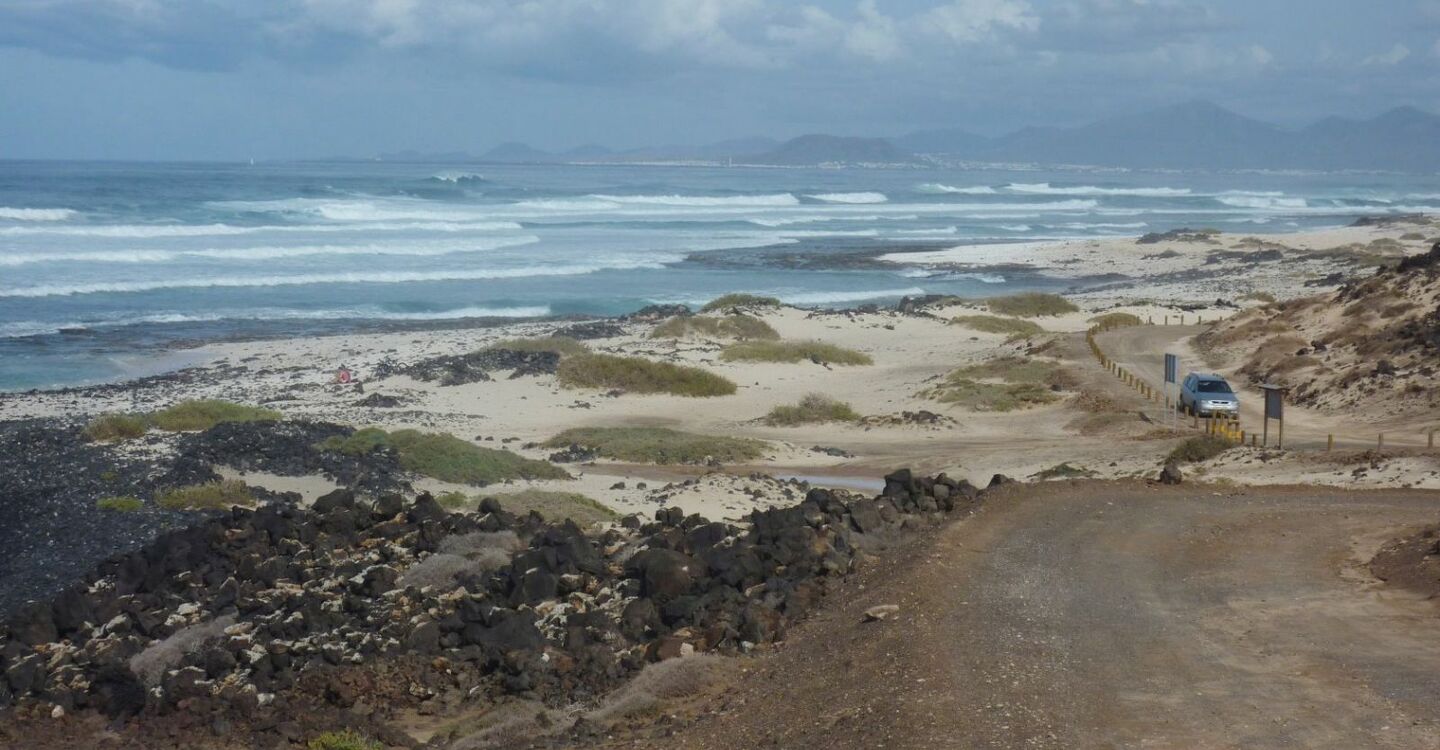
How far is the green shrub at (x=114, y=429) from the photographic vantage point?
25766 millimetres

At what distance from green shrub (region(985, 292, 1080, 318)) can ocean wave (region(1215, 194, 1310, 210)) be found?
110 m

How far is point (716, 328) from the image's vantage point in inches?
1802

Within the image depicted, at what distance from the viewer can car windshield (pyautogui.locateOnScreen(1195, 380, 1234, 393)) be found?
2989cm

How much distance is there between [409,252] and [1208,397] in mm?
54299

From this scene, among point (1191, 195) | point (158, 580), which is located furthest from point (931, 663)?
point (1191, 195)

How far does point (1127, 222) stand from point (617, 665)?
120 m

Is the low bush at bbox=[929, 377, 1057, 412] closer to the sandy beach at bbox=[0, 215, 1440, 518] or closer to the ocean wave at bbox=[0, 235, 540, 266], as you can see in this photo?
the sandy beach at bbox=[0, 215, 1440, 518]

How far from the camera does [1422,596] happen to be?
1339 cm

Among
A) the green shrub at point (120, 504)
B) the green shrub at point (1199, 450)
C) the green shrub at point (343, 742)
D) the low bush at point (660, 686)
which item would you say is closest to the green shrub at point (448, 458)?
the green shrub at point (120, 504)

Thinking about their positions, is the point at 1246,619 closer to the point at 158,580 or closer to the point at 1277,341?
the point at 158,580

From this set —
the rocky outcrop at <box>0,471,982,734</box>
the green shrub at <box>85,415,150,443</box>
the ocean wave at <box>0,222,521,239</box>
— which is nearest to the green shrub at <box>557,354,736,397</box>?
the green shrub at <box>85,415,150,443</box>

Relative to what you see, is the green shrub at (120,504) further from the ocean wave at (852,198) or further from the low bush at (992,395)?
the ocean wave at (852,198)

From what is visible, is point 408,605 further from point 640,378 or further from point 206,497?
point 640,378

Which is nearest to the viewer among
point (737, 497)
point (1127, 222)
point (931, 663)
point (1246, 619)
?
point (931, 663)
